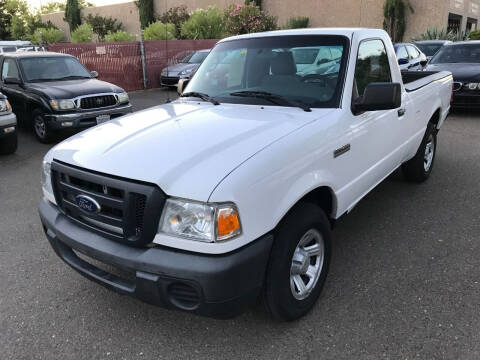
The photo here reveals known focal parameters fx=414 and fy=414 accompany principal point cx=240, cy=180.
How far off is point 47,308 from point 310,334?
184 centimetres

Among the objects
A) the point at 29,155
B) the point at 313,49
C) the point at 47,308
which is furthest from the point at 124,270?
the point at 29,155

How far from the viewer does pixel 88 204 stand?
2.39 m

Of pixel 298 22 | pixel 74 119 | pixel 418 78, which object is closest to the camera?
pixel 418 78

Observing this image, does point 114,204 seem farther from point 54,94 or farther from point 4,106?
point 54,94

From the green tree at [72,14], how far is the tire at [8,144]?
139 ft

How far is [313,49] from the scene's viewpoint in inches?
131

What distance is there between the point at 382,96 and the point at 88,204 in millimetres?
2042

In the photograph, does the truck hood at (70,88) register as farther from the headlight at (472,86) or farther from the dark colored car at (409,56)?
the dark colored car at (409,56)

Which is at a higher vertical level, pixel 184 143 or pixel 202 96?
pixel 202 96

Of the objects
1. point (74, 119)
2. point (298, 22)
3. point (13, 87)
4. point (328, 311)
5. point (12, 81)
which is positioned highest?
point (298, 22)

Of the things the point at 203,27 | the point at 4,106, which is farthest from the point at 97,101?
the point at 203,27

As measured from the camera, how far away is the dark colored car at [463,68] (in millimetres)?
9047

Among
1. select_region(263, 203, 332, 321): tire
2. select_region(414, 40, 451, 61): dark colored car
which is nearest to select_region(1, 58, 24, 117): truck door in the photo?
select_region(263, 203, 332, 321): tire

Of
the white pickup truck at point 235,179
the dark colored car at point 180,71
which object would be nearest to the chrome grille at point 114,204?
the white pickup truck at point 235,179
